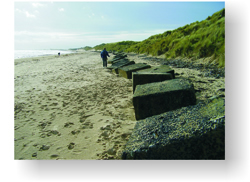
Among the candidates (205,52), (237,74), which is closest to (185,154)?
(237,74)

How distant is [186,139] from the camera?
1.60m

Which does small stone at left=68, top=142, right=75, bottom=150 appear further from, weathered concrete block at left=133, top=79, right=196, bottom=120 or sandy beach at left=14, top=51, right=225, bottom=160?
weathered concrete block at left=133, top=79, right=196, bottom=120

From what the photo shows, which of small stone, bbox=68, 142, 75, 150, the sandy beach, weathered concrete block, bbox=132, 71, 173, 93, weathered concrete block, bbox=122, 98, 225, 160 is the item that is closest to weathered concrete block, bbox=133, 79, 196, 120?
the sandy beach

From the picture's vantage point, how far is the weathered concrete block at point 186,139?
1.59 meters

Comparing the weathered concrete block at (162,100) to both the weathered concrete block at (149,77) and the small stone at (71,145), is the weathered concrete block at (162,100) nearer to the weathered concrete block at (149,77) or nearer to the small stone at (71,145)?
the small stone at (71,145)

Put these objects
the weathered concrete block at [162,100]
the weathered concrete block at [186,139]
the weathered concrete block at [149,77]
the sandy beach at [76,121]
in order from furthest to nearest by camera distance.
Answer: the weathered concrete block at [149,77] < the weathered concrete block at [162,100] < the sandy beach at [76,121] < the weathered concrete block at [186,139]

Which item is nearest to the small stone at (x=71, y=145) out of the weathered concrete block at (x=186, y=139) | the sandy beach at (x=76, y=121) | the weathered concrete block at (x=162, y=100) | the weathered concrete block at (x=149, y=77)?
the sandy beach at (x=76, y=121)

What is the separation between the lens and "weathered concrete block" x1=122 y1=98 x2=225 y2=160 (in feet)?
5.22

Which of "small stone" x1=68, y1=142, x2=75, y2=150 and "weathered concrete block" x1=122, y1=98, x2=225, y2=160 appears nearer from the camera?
"weathered concrete block" x1=122, y1=98, x2=225, y2=160

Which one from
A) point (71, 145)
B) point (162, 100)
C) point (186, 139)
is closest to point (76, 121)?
point (71, 145)

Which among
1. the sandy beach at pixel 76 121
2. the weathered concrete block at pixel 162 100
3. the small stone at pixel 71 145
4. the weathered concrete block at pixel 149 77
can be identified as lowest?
the small stone at pixel 71 145

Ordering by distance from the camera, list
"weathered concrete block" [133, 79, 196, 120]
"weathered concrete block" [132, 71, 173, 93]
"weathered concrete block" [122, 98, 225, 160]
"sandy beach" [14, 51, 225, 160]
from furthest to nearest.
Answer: "weathered concrete block" [132, 71, 173, 93] < "weathered concrete block" [133, 79, 196, 120] < "sandy beach" [14, 51, 225, 160] < "weathered concrete block" [122, 98, 225, 160]

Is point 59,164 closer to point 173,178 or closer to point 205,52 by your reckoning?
point 173,178

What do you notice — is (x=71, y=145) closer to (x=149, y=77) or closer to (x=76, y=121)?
(x=76, y=121)
